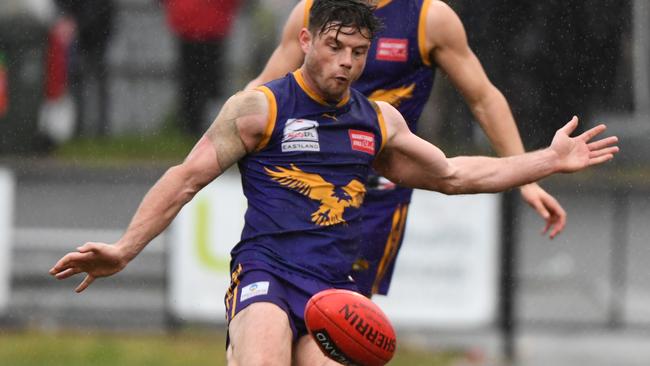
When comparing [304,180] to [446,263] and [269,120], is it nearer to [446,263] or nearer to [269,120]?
[269,120]

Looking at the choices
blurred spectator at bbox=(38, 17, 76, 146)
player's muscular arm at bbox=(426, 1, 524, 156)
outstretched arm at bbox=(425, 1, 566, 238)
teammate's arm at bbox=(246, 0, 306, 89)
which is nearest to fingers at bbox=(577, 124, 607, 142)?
outstretched arm at bbox=(425, 1, 566, 238)

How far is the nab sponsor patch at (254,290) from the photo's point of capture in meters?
5.11

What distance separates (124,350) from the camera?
9.61 m

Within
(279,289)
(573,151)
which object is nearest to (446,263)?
(573,151)

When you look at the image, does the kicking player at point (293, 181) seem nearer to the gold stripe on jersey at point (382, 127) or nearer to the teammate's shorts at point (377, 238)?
the gold stripe on jersey at point (382, 127)

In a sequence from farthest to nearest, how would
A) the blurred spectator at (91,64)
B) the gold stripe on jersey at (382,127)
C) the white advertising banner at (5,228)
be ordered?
the white advertising banner at (5,228)
the blurred spectator at (91,64)
the gold stripe on jersey at (382,127)

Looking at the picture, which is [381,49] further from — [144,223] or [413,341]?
[413,341]

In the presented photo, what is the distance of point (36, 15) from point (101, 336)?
7.43 ft

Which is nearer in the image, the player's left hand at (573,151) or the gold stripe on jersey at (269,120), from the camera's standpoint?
the gold stripe on jersey at (269,120)

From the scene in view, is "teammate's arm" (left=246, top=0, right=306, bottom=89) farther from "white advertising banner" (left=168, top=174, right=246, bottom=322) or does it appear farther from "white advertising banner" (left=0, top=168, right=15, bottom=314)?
"white advertising banner" (left=0, top=168, right=15, bottom=314)

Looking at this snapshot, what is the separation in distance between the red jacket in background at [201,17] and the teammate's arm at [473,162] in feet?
13.6

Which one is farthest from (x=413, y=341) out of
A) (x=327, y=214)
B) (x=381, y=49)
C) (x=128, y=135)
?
(x=327, y=214)

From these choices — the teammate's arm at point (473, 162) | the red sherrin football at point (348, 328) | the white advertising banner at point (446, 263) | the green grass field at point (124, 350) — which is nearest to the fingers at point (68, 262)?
the red sherrin football at point (348, 328)

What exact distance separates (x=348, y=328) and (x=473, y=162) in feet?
3.57
